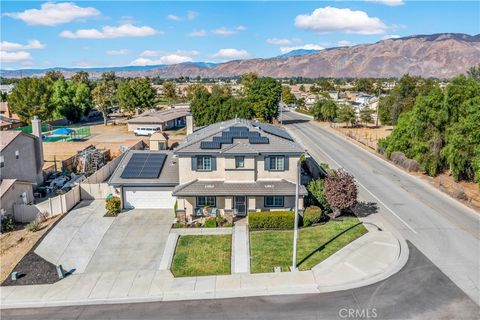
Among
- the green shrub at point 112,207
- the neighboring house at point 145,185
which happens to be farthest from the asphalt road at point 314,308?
the neighboring house at point 145,185

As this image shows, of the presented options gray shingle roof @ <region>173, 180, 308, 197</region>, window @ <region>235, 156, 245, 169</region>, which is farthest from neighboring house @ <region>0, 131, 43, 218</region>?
window @ <region>235, 156, 245, 169</region>

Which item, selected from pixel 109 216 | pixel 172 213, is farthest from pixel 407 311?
pixel 109 216

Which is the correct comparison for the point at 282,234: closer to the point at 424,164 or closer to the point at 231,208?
the point at 231,208

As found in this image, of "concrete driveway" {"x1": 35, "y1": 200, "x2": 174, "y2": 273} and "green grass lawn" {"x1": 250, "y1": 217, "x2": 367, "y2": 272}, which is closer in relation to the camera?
"green grass lawn" {"x1": 250, "y1": 217, "x2": 367, "y2": 272}

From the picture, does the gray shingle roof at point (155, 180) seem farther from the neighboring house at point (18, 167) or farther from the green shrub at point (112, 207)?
the neighboring house at point (18, 167)

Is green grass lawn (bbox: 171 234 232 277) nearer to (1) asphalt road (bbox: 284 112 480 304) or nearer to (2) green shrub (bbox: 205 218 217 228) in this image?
(2) green shrub (bbox: 205 218 217 228)

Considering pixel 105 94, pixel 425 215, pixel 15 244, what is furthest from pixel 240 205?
pixel 105 94

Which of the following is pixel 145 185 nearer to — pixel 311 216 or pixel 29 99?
pixel 311 216
